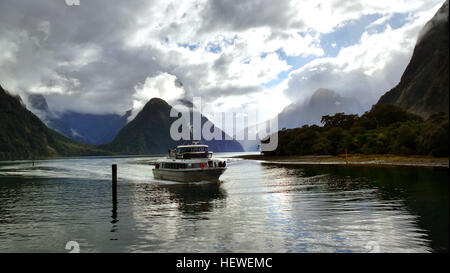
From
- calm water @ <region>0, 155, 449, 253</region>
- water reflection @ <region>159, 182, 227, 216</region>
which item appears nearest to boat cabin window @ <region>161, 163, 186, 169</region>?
water reflection @ <region>159, 182, 227, 216</region>

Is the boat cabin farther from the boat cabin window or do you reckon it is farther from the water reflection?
the water reflection

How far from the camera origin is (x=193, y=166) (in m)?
51.2

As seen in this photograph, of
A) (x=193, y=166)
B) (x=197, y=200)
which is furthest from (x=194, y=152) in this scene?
(x=197, y=200)

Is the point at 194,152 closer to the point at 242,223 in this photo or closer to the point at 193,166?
the point at 193,166

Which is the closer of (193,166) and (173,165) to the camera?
(193,166)

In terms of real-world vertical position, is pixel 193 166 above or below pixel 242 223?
above

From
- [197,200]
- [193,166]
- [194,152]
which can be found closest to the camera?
[197,200]

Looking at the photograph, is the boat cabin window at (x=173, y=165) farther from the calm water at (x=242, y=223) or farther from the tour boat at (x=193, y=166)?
the calm water at (x=242, y=223)

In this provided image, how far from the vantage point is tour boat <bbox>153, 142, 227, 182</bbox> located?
167 ft

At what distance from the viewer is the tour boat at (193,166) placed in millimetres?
50969

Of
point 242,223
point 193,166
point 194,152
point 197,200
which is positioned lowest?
point 197,200

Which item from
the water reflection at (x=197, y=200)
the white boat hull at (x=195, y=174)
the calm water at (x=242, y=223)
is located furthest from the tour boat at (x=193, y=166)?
the calm water at (x=242, y=223)
